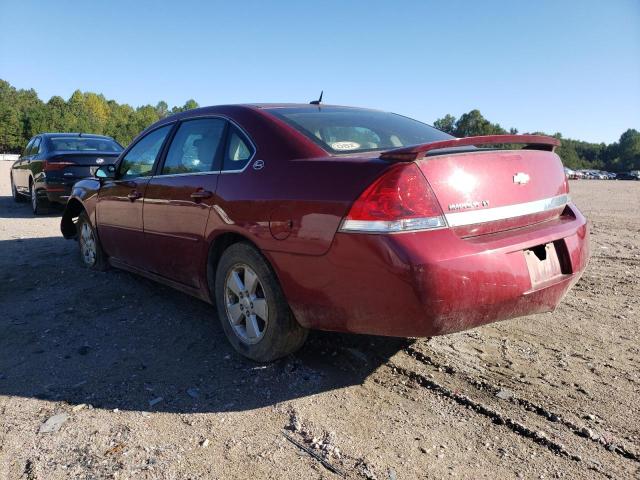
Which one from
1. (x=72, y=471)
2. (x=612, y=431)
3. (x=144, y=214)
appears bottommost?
(x=72, y=471)

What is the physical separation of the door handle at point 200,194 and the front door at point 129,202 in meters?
0.94

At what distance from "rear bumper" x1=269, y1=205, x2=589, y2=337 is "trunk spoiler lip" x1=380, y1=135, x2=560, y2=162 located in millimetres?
392

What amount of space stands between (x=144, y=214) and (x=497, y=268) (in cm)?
292

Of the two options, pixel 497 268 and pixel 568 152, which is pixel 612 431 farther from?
pixel 568 152

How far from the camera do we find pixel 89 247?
563 cm

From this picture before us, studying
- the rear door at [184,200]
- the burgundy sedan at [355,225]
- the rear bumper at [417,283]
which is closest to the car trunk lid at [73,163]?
the rear door at [184,200]

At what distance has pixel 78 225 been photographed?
5953 millimetres

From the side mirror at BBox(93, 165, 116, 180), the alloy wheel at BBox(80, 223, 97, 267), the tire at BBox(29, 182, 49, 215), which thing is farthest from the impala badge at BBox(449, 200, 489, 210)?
the tire at BBox(29, 182, 49, 215)

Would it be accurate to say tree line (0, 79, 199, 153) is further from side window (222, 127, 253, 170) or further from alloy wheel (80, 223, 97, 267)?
side window (222, 127, 253, 170)

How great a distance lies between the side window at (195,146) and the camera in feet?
11.8

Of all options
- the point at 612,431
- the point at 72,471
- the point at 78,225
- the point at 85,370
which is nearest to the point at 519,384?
the point at 612,431

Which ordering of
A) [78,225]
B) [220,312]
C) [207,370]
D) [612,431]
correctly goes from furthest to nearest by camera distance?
[78,225] < [220,312] < [207,370] < [612,431]

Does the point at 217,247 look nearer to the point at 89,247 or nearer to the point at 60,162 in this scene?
the point at 89,247

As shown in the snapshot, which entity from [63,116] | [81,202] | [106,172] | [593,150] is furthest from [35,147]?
[593,150]
